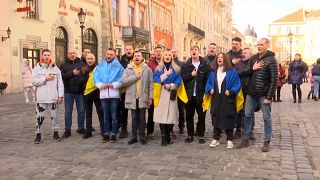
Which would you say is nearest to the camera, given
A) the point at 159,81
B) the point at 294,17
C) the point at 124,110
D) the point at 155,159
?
the point at 155,159

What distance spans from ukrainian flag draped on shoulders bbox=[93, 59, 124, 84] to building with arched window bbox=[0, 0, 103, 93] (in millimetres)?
13066

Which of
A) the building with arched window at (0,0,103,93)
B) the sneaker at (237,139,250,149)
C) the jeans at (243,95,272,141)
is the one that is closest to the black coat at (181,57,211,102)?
the jeans at (243,95,272,141)

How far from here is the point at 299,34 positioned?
4267 inches

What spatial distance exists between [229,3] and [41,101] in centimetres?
8187

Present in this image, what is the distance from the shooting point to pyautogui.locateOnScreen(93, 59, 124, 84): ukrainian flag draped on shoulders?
808cm

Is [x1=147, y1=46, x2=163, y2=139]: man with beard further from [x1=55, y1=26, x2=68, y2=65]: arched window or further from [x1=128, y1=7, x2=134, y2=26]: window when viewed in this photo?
[x1=128, y1=7, x2=134, y2=26]: window

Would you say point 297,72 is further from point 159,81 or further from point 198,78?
point 159,81

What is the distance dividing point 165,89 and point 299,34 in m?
107

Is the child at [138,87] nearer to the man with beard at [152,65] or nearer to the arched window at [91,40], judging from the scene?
the man with beard at [152,65]

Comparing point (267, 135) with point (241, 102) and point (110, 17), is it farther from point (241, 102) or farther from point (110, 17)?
point (110, 17)

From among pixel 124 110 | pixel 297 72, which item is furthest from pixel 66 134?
pixel 297 72

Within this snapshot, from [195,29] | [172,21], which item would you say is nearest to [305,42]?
[195,29]

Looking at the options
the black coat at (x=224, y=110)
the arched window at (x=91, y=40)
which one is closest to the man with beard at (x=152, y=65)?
the black coat at (x=224, y=110)

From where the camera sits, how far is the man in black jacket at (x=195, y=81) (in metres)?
7.98
